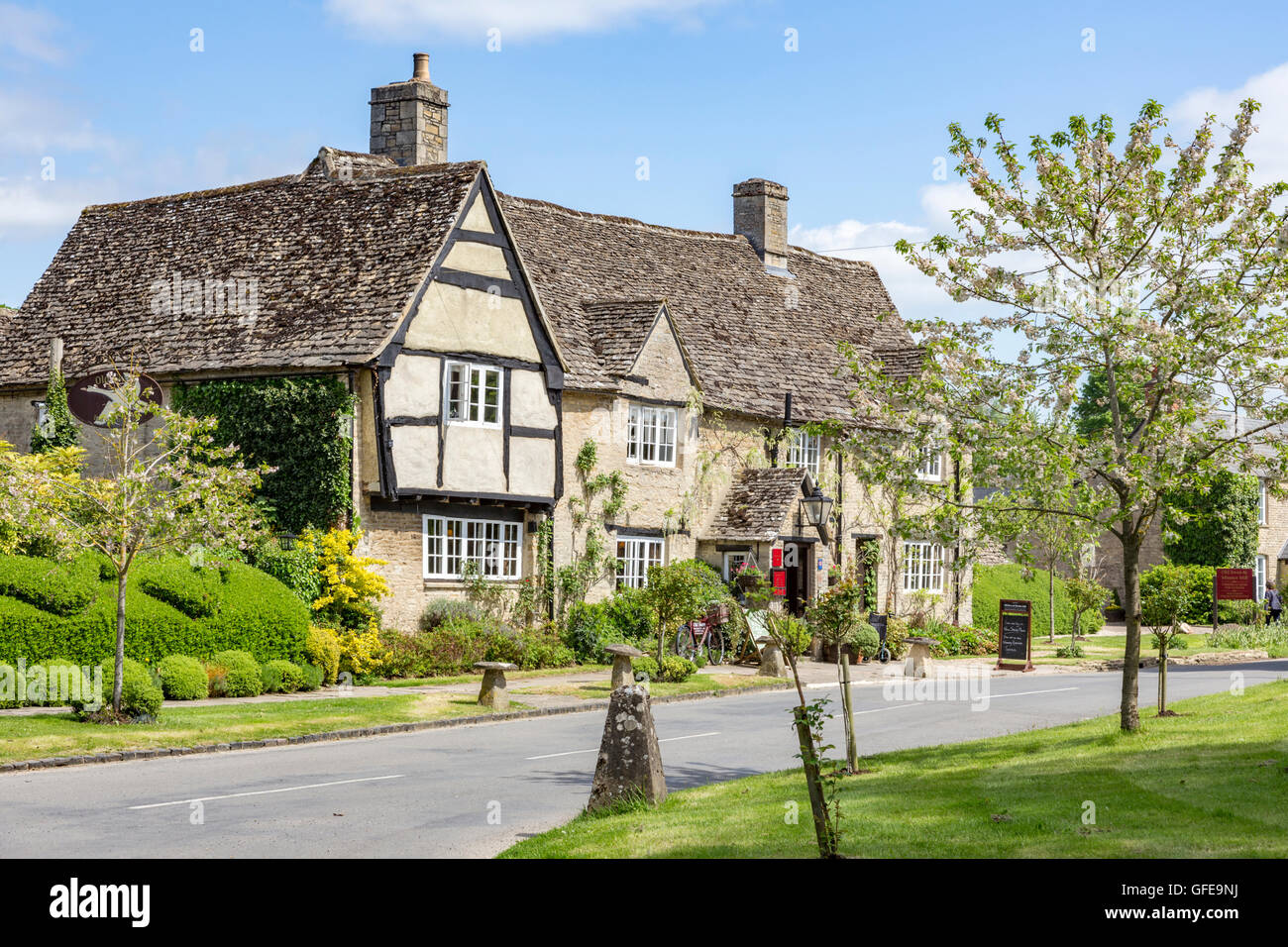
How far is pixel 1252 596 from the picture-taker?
1684 inches

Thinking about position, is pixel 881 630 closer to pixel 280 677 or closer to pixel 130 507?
pixel 280 677

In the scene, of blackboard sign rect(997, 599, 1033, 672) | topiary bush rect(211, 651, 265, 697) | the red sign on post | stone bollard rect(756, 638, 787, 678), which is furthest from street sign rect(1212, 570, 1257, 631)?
topiary bush rect(211, 651, 265, 697)

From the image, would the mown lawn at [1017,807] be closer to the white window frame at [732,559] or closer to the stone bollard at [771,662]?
the stone bollard at [771,662]

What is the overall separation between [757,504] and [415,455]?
10163 mm

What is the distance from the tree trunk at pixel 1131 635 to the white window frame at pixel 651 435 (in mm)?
17660

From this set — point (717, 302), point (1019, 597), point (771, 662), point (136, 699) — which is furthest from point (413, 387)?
point (1019, 597)

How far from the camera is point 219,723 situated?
18875mm

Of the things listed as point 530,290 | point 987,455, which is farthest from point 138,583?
point 987,455

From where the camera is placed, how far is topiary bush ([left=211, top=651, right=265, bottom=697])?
22422 mm

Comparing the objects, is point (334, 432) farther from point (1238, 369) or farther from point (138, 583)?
point (1238, 369)

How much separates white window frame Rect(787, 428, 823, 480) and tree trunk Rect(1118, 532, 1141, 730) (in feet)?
67.3

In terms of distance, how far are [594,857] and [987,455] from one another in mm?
7915

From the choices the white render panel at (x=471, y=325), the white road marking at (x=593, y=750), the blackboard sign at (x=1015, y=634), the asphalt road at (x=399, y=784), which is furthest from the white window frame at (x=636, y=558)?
the white road marking at (x=593, y=750)

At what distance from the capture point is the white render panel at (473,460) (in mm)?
28234
